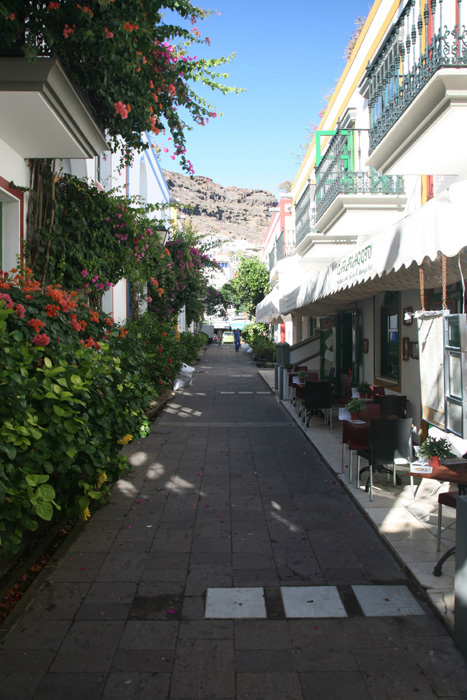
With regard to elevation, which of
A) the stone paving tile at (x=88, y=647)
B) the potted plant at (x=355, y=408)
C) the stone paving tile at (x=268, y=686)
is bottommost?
the stone paving tile at (x=268, y=686)

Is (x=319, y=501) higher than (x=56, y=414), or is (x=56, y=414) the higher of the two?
(x=56, y=414)

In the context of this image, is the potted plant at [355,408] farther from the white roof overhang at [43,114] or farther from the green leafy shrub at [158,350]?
the green leafy shrub at [158,350]

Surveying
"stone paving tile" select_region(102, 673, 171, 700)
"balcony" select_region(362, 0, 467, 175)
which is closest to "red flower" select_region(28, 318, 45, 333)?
"stone paving tile" select_region(102, 673, 171, 700)

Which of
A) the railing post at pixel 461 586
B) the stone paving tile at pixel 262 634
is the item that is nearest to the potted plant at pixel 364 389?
the railing post at pixel 461 586

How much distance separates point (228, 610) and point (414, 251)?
280 cm

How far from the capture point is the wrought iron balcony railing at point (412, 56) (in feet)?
16.0

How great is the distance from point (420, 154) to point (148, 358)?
3950 millimetres

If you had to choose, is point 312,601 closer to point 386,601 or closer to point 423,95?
point 386,601

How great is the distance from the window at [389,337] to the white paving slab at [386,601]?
16.1 ft

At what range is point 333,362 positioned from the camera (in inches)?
489

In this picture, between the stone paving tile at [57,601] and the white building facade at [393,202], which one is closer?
the stone paving tile at [57,601]

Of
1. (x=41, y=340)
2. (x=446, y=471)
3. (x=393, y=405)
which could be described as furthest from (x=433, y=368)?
(x=393, y=405)

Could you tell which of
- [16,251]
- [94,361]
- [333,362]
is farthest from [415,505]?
[333,362]

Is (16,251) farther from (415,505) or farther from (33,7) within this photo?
(415,505)
